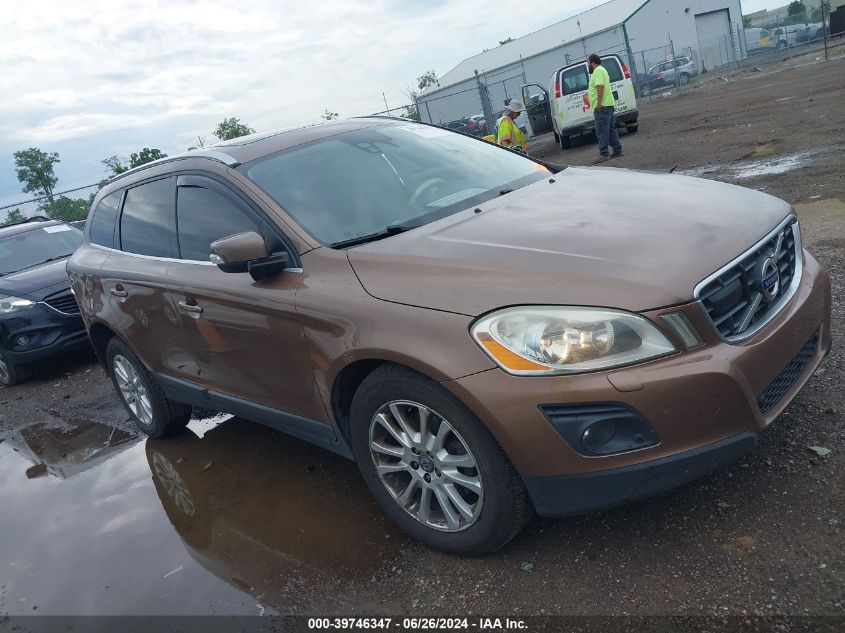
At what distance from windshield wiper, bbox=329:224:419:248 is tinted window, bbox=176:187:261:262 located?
0.47 metres

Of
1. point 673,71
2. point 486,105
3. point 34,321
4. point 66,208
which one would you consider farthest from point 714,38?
point 34,321

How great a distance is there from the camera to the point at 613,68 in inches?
679

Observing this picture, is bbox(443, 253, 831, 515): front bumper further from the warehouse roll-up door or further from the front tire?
the warehouse roll-up door

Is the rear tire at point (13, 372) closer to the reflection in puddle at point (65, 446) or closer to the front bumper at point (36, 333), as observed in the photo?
the front bumper at point (36, 333)

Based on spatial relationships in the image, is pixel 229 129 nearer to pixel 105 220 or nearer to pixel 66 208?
pixel 66 208

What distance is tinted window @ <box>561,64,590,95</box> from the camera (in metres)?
17.6

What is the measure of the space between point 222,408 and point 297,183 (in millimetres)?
1361

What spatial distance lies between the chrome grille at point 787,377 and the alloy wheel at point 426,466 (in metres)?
1.05

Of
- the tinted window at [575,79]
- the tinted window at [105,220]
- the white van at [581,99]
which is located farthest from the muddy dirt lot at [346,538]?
the tinted window at [575,79]

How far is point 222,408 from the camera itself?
12.8ft

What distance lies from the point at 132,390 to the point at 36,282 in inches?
136

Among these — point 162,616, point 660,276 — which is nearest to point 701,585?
point 660,276

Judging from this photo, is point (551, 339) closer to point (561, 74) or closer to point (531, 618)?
point (531, 618)

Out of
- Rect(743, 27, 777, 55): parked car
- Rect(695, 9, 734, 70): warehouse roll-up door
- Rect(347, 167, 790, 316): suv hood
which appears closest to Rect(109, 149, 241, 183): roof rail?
Rect(347, 167, 790, 316): suv hood
